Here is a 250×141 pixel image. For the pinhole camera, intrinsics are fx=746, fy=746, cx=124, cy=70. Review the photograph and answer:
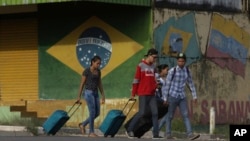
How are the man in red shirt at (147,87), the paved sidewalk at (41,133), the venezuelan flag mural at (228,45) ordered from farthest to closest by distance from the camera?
the venezuelan flag mural at (228,45) → the paved sidewalk at (41,133) → the man in red shirt at (147,87)

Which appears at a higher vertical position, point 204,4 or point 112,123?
point 204,4

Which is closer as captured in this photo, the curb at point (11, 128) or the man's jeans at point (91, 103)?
the man's jeans at point (91, 103)

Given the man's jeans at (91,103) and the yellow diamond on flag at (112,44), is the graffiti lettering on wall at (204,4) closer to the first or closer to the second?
the yellow diamond on flag at (112,44)

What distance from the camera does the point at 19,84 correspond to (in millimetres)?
23625

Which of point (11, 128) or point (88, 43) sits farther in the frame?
point (88, 43)

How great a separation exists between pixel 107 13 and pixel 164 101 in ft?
20.7

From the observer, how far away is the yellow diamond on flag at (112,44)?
20984mm

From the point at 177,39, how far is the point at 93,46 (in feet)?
7.99

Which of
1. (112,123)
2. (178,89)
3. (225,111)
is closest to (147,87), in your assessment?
(178,89)

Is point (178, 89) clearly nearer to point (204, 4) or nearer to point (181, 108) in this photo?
point (181, 108)

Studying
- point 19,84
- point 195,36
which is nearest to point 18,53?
point 19,84

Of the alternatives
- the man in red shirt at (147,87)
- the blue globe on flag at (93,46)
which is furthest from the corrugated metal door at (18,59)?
the man in red shirt at (147,87)

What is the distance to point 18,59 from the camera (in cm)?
2353

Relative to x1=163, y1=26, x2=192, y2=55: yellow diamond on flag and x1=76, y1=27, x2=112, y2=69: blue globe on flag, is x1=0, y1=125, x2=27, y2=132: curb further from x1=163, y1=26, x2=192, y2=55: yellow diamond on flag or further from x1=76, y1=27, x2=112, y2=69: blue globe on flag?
x1=163, y1=26, x2=192, y2=55: yellow diamond on flag
